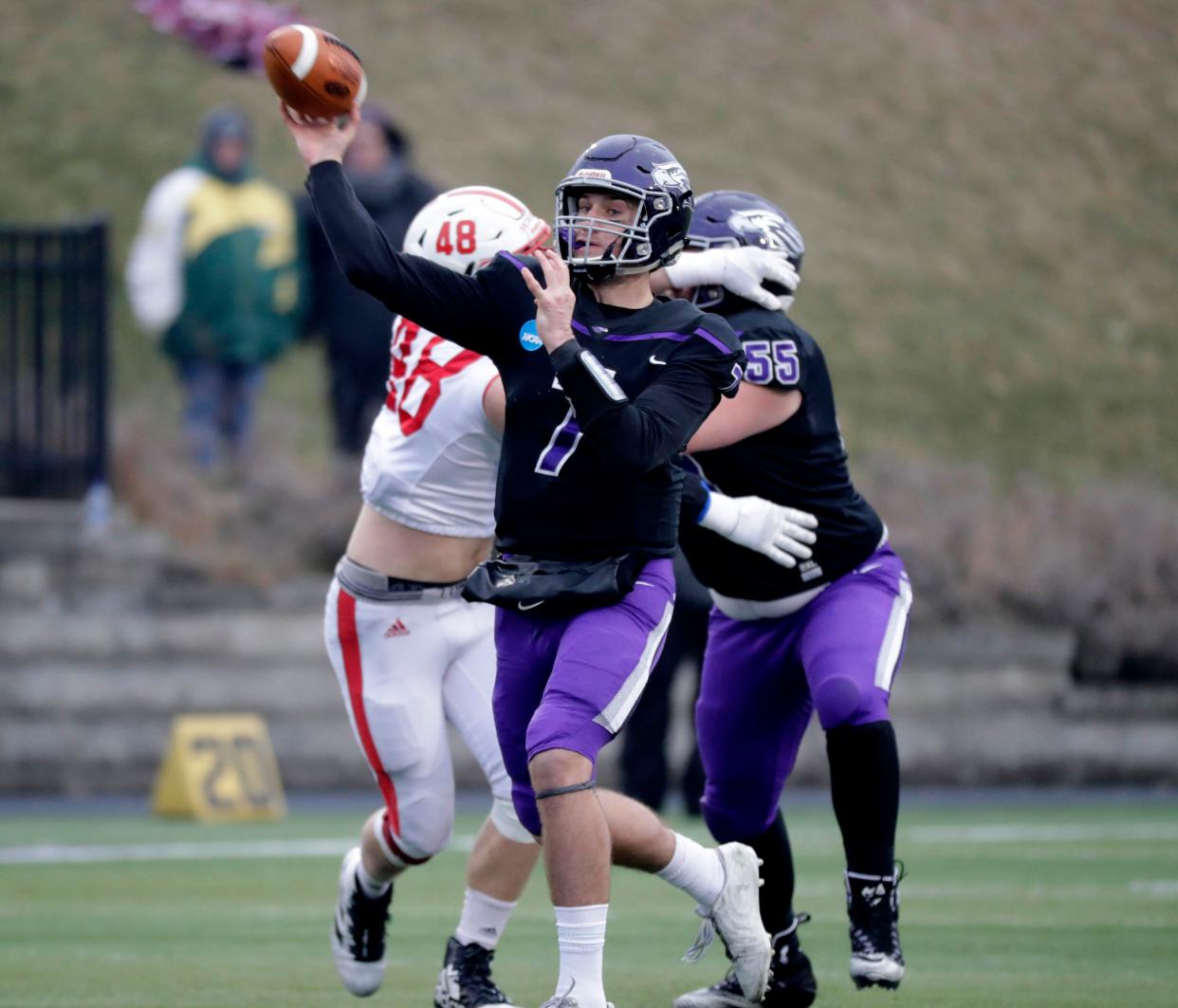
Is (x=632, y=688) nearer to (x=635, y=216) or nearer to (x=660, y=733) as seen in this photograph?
(x=635, y=216)

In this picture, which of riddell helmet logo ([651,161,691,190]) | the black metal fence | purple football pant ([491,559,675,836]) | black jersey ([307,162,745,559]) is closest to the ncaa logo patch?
black jersey ([307,162,745,559])

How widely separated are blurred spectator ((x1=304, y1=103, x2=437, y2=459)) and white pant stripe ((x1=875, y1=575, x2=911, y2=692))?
898 cm

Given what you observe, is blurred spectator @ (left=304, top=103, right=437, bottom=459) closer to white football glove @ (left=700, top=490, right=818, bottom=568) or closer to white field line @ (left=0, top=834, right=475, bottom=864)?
white field line @ (left=0, top=834, right=475, bottom=864)

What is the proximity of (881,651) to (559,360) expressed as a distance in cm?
166

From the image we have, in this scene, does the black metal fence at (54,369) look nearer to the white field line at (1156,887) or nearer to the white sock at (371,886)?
the white field line at (1156,887)

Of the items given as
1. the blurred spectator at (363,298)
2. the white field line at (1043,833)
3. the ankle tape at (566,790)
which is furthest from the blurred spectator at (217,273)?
the ankle tape at (566,790)

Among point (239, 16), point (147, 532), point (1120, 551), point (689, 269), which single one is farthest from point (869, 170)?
point (689, 269)

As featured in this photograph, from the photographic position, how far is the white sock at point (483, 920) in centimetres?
690

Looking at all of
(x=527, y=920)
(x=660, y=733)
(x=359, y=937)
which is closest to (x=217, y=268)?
(x=660, y=733)

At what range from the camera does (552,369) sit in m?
5.98

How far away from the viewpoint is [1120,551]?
17938 mm

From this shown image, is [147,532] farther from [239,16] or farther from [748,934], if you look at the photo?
[239,16]

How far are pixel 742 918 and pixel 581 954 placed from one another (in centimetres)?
75

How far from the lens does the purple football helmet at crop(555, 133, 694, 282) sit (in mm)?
5957
